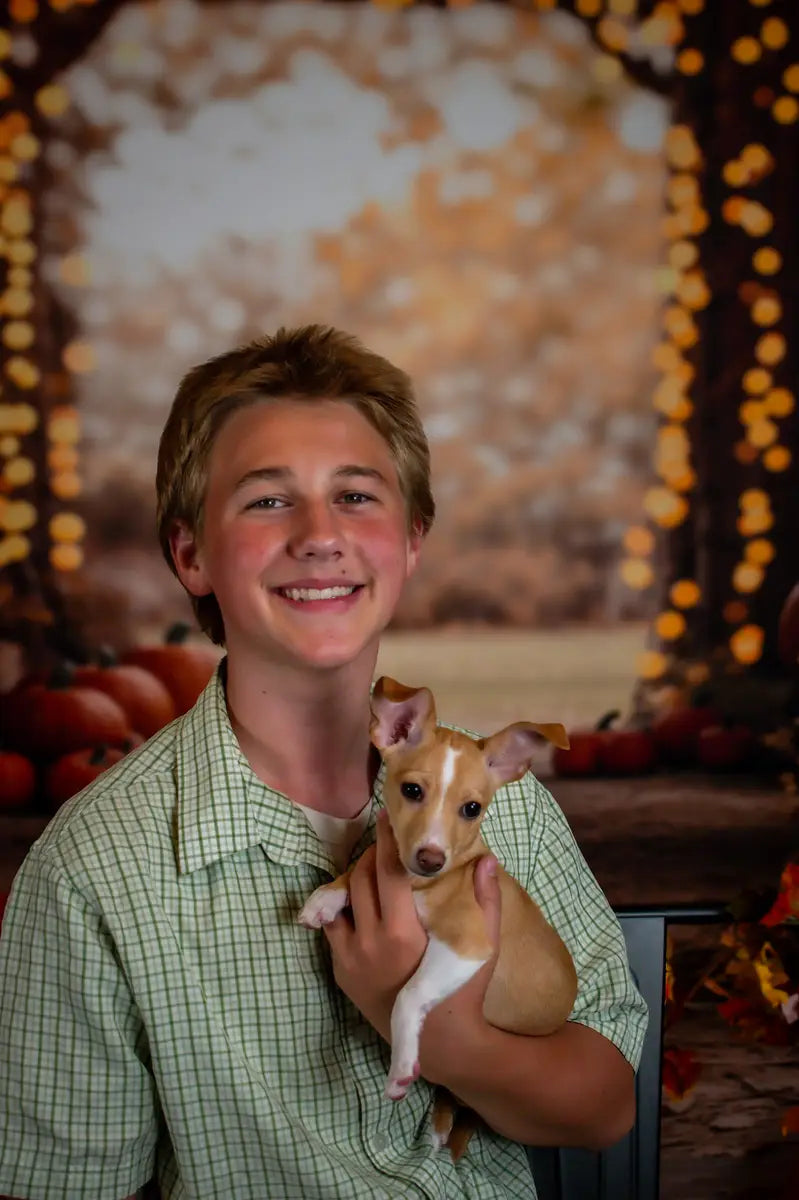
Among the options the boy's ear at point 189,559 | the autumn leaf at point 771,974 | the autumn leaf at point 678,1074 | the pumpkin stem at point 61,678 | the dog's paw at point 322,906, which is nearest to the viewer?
the dog's paw at point 322,906

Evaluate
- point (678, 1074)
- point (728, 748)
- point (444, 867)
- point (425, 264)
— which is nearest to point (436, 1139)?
point (444, 867)

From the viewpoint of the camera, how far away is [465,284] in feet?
7.69

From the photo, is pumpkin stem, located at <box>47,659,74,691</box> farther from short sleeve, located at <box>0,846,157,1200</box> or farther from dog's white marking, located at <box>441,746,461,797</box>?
dog's white marking, located at <box>441,746,461,797</box>

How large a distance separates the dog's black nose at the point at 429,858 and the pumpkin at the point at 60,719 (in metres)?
1.43

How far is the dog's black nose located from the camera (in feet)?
3.12

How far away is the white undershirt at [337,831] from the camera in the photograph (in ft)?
3.90

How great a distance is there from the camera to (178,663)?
2.32 m

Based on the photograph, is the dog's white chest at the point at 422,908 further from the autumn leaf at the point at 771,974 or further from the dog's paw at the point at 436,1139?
the autumn leaf at the point at 771,974

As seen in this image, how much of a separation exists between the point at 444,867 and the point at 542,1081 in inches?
10.7

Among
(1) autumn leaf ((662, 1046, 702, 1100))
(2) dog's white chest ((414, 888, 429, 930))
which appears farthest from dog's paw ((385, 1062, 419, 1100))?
(1) autumn leaf ((662, 1046, 702, 1100))

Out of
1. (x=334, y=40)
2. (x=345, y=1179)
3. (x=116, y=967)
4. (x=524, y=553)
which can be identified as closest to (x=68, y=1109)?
(x=116, y=967)

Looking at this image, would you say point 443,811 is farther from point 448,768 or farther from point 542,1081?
point 542,1081

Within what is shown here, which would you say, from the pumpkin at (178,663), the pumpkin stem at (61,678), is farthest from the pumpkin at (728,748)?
the pumpkin stem at (61,678)

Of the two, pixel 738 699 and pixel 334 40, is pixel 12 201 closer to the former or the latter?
pixel 334 40
